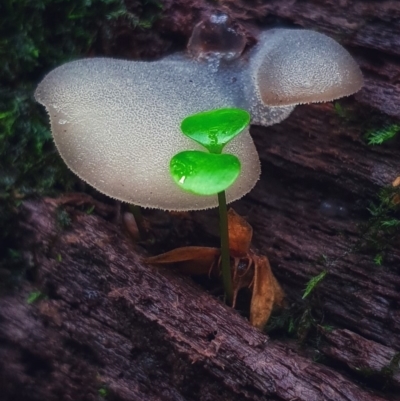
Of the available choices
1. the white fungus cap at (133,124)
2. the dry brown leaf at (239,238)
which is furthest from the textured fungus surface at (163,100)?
the dry brown leaf at (239,238)

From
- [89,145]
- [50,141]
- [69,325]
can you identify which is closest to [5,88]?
[50,141]

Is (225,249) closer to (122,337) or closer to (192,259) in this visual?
(192,259)

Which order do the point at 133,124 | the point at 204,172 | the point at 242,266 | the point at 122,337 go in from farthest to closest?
1. the point at 242,266
2. the point at 122,337
3. the point at 133,124
4. the point at 204,172

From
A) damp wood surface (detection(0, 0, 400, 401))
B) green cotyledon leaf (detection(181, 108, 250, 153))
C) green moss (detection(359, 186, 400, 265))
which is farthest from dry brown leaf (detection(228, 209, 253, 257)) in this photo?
green cotyledon leaf (detection(181, 108, 250, 153))

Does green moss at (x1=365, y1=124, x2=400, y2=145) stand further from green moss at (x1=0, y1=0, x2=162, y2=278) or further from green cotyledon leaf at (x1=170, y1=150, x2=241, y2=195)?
green moss at (x1=0, y1=0, x2=162, y2=278)

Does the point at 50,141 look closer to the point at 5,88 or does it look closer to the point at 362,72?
the point at 5,88

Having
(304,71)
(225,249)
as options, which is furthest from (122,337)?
(304,71)
